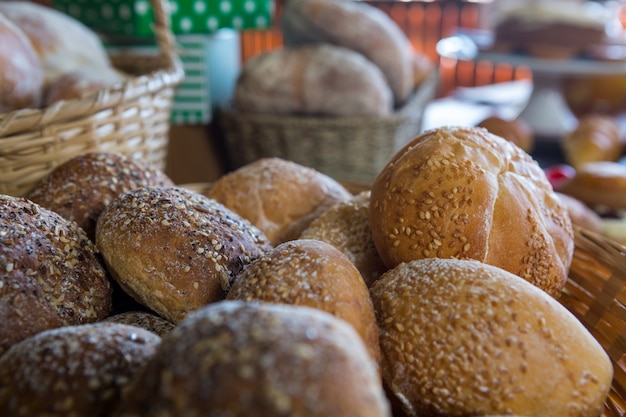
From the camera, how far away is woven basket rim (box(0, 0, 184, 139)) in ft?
3.85

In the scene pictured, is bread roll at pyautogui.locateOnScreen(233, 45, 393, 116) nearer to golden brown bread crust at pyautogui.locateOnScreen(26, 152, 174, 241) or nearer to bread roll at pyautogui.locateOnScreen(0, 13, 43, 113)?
bread roll at pyautogui.locateOnScreen(0, 13, 43, 113)

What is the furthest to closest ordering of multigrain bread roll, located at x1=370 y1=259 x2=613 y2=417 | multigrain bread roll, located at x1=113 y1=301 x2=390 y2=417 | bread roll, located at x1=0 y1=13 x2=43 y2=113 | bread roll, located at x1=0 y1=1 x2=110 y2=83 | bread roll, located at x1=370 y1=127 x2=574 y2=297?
bread roll, located at x1=0 y1=1 x2=110 y2=83
bread roll, located at x1=0 y1=13 x2=43 y2=113
bread roll, located at x1=370 y1=127 x2=574 y2=297
multigrain bread roll, located at x1=370 y1=259 x2=613 y2=417
multigrain bread roll, located at x1=113 y1=301 x2=390 y2=417

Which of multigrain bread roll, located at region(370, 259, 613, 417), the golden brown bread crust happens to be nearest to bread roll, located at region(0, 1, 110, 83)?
the golden brown bread crust

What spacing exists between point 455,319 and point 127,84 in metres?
0.98

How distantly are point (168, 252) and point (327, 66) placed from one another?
140 cm

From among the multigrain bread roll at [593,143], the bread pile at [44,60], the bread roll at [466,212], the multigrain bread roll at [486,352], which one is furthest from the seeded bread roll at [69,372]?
the multigrain bread roll at [593,143]

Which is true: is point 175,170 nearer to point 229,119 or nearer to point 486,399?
point 229,119

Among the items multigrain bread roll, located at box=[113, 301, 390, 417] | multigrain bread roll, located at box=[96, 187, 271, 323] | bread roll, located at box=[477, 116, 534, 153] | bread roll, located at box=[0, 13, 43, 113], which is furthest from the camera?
bread roll, located at box=[477, 116, 534, 153]

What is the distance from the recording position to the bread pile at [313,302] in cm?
53

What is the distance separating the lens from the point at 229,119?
224 cm

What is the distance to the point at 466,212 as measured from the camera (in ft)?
3.22

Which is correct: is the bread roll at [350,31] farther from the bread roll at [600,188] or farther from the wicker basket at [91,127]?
the bread roll at [600,188]

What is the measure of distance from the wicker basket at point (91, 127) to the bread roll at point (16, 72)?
228mm

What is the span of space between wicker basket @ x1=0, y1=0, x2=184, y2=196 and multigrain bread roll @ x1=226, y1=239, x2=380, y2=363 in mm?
634
